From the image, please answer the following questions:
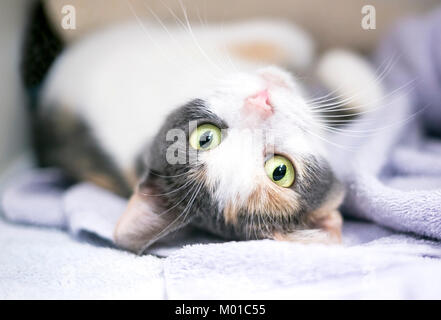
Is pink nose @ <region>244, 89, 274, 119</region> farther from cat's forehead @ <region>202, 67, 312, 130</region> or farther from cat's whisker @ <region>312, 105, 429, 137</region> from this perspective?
cat's whisker @ <region>312, 105, 429, 137</region>

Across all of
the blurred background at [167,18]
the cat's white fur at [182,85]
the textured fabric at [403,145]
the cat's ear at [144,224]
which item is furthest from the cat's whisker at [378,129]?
the cat's ear at [144,224]

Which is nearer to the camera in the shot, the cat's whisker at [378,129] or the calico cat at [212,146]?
the calico cat at [212,146]

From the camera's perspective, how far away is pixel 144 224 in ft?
2.79

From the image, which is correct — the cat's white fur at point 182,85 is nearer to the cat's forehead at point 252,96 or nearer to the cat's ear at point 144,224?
the cat's forehead at point 252,96

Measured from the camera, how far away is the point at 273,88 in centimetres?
89

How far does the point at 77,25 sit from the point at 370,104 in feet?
2.49

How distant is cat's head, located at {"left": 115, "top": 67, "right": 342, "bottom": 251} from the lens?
835 mm

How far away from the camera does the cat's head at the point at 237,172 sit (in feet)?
2.74

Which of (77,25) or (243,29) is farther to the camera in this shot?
(243,29)

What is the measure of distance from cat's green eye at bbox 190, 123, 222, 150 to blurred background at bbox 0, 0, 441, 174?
406mm

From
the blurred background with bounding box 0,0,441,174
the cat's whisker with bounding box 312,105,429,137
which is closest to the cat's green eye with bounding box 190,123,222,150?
the cat's whisker with bounding box 312,105,429,137
